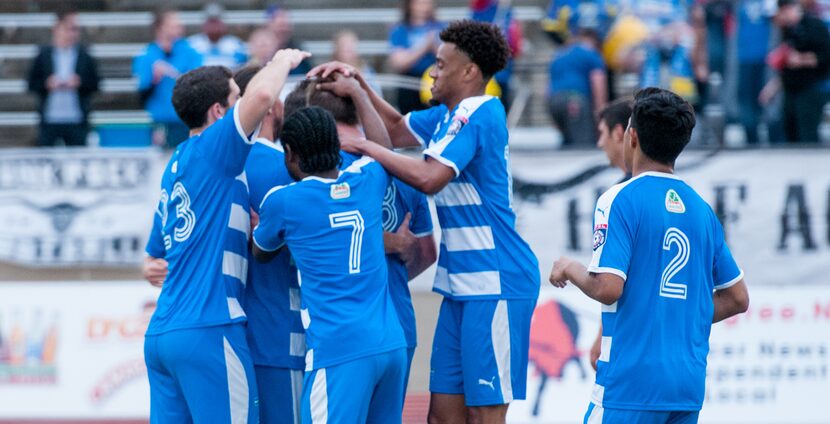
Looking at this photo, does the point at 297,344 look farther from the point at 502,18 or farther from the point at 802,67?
the point at 502,18

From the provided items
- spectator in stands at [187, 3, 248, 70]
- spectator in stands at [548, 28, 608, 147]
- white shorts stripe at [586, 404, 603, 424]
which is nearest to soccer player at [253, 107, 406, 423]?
white shorts stripe at [586, 404, 603, 424]

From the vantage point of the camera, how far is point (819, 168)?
34.0 feet

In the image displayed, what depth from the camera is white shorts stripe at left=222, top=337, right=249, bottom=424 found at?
17.9 feet

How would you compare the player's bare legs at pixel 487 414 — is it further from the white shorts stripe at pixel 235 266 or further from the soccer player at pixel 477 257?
the white shorts stripe at pixel 235 266

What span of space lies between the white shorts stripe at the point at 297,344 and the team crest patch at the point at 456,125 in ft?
3.96

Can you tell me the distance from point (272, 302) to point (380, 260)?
2.11 ft

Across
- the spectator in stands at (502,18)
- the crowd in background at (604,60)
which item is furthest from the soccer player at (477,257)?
the spectator in stands at (502,18)

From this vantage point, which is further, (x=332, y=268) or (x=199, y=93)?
(x=199, y=93)

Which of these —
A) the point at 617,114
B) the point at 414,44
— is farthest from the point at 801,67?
the point at 617,114

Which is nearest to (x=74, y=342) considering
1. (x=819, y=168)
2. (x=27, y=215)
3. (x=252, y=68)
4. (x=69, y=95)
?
(x=27, y=215)

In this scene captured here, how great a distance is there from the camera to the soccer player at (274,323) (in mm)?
5715

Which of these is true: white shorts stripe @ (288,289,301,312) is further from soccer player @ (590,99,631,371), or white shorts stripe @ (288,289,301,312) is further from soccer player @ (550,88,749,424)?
soccer player @ (590,99,631,371)

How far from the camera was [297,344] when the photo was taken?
5.73 m

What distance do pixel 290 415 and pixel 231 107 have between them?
4.93 ft
